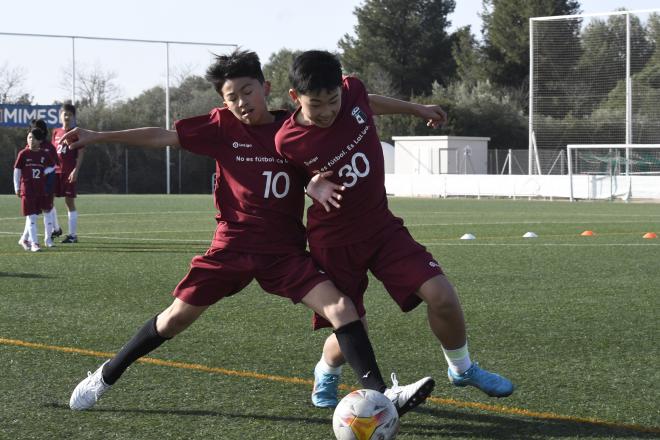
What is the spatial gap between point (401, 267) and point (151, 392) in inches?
58.3

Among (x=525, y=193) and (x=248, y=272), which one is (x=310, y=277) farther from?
(x=525, y=193)

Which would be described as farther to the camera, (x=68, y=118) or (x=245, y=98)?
(x=68, y=118)

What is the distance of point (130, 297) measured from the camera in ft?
29.7

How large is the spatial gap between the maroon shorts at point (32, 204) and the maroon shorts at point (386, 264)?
32.9ft

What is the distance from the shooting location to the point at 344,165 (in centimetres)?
470

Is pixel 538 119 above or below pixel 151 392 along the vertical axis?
above

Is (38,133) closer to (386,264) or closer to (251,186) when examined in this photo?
(251,186)

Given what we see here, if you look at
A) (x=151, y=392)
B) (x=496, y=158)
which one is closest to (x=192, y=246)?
(x=151, y=392)

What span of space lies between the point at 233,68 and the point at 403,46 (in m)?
66.6

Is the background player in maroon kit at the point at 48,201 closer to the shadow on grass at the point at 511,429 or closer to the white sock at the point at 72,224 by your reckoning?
the white sock at the point at 72,224

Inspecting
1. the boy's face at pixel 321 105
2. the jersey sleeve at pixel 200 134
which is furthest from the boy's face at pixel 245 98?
the boy's face at pixel 321 105

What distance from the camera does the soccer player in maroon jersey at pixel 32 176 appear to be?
14180 mm

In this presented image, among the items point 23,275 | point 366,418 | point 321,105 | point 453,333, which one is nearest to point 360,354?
point 366,418

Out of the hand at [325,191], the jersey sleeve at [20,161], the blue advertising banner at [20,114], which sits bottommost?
the hand at [325,191]
